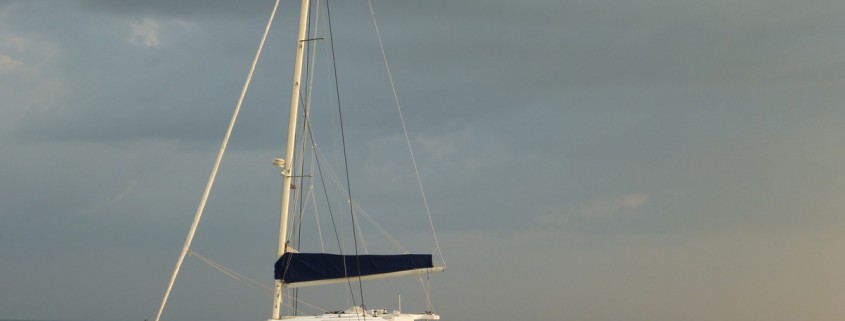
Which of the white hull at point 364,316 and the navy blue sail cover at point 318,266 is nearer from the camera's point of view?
the white hull at point 364,316

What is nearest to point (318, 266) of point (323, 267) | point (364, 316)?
point (323, 267)

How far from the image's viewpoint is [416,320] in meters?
55.1

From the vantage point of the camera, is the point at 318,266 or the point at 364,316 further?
the point at 318,266

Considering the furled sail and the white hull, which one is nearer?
the white hull

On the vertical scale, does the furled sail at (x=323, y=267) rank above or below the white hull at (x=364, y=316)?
above

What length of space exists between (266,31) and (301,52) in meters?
3.38

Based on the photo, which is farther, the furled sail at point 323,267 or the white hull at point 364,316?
the furled sail at point 323,267

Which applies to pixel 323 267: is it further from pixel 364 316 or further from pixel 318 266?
pixel 364 316

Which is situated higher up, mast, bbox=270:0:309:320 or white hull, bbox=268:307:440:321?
mast, bbox=270:0:309:320

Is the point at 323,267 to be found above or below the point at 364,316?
above

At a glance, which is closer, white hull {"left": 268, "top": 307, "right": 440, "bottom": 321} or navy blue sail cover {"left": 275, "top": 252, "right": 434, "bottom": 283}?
white hull {"left": 268, "top": 307, "right": 440, "bottom": 321}

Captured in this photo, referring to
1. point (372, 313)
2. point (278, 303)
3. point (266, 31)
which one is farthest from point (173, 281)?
point (266, 31)

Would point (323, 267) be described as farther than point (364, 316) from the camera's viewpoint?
Yes

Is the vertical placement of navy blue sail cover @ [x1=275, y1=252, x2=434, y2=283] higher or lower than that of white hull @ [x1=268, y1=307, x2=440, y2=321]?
higher
